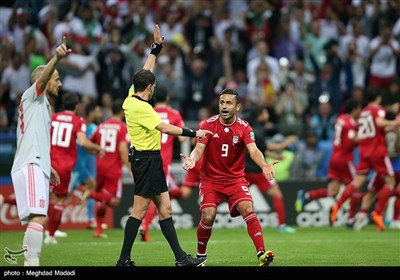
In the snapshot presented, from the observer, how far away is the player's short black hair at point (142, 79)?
1161cm

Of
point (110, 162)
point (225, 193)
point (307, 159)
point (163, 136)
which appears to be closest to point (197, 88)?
point (307, 159)

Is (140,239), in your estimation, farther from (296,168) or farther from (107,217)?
(296,168)

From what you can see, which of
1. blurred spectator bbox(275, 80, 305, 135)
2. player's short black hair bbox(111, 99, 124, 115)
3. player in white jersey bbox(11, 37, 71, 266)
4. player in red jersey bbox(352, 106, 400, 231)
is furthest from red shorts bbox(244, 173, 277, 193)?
player in white jersey bbox(11, 37, 71, 266)

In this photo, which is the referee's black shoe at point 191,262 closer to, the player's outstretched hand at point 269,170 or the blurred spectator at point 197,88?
the player's outstretched hand at point 269,170

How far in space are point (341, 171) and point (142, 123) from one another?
9.06 metres

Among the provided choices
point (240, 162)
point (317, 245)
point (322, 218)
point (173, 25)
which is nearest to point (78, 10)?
point (173, 25)

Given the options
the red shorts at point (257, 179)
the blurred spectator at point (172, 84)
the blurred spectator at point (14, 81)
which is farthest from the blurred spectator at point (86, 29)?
the red shorts at point (257, 179)

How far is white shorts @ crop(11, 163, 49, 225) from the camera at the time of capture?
10.2 m

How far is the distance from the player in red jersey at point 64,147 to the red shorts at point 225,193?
411 centimetres

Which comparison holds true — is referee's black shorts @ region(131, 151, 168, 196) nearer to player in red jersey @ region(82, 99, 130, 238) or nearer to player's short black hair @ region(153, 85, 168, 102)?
player's short black hair @ region(153, 85, 168, 102)

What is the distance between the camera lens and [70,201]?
1989cm

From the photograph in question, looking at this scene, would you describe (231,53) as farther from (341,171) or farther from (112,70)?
(341,171)

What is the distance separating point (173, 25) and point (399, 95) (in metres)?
6.05

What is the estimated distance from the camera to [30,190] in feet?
33.3
